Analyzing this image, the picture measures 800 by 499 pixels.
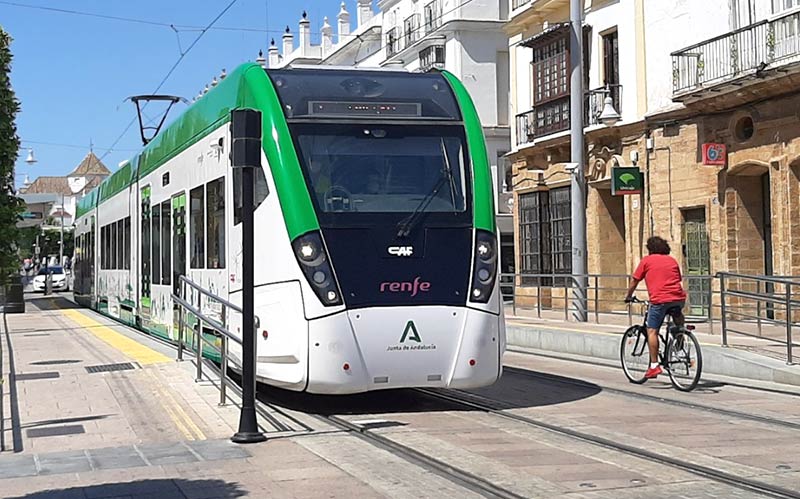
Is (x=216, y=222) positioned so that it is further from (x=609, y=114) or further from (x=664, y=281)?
(x=609, y=114)

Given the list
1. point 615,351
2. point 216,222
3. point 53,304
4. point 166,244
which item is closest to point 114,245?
point 166,244

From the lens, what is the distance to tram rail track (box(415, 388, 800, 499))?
7492mm

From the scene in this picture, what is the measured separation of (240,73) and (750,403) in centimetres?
656

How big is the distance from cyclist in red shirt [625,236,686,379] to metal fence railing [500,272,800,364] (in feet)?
4.81

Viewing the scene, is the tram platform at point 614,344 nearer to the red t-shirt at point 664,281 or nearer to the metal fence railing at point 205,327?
the red t-shirt at point 664,281

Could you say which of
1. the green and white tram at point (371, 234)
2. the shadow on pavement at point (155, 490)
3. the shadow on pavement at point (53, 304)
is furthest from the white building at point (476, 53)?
the shadow on pavement at point (155, 490)

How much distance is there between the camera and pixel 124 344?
1953cm

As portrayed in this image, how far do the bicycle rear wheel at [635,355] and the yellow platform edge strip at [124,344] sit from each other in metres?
6.37

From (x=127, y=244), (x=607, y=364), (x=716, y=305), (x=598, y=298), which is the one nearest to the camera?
(x=716, y=305)

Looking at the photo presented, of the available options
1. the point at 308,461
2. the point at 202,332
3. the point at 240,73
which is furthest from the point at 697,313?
the point at 308,461

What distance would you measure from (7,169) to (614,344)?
992cm

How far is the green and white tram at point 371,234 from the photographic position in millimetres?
10625

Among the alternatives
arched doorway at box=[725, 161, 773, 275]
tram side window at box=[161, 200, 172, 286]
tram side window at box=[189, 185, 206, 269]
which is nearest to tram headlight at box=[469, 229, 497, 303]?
tram side window at box=[189, 185, 206, 269]

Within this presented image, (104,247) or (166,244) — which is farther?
(104,247)
